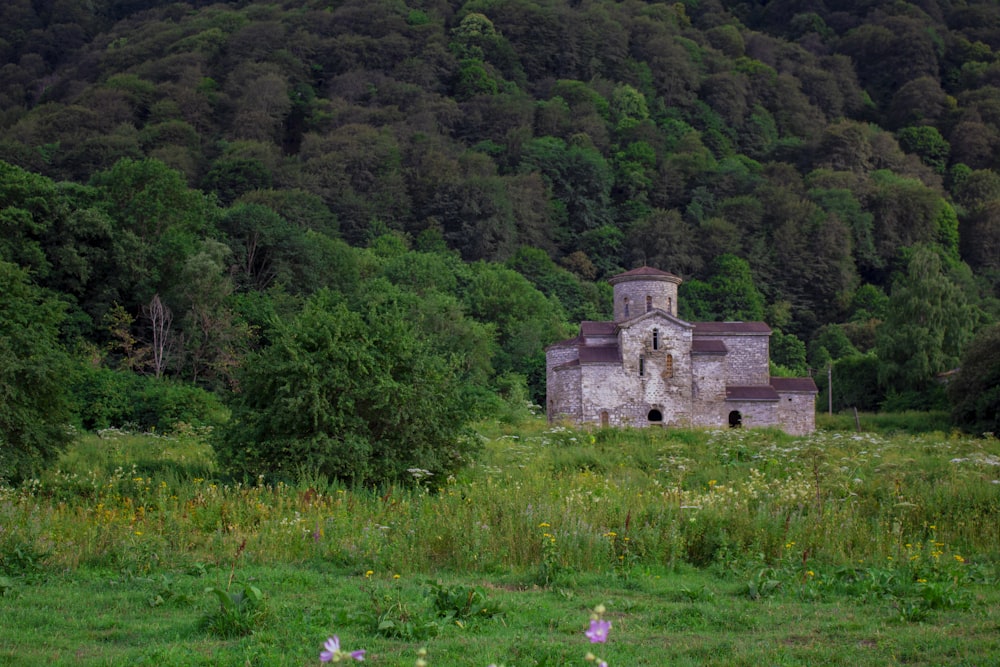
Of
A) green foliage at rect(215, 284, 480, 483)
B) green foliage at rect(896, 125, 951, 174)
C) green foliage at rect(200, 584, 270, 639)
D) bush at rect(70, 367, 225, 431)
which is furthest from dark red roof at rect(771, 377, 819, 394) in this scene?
green foliage at rect(896, 125, 951, 174)

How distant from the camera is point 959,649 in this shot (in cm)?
594

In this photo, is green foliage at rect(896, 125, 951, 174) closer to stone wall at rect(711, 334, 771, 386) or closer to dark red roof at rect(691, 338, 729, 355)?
stone wall at rect(711, 334, 771, 386)

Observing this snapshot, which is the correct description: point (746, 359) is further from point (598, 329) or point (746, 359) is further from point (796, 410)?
point (598, 329)

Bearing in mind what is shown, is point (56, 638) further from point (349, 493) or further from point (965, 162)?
point (965, 162)

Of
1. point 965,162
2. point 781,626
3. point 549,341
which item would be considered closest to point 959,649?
point 781,626

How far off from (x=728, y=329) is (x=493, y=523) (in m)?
31.1

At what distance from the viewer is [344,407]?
13617mm

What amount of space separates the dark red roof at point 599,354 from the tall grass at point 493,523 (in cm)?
2255

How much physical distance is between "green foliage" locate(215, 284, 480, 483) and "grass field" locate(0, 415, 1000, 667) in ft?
2.05

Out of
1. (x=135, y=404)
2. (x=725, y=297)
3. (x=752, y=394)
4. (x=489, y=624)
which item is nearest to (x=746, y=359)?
(x=752, y=394)

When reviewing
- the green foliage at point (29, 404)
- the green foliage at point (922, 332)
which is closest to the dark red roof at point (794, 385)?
the green foliage at point (922, 332)

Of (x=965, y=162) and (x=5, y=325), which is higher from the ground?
(x=965, y=162)

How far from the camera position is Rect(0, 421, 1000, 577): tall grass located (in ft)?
28.2

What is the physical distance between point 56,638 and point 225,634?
43.2 inches
